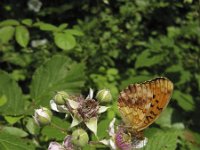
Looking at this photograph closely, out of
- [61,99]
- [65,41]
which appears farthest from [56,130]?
[65,41]

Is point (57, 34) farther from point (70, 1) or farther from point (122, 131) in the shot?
point (70, 1)

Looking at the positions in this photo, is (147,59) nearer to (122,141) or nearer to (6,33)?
(6,33)

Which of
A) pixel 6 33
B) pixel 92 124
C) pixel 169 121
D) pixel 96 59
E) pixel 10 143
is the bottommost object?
pixel 169 121

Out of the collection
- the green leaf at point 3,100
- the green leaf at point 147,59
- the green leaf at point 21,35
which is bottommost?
the green leaf at point 147,59

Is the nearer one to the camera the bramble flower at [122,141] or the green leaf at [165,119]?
the bramble flower at [122,141]

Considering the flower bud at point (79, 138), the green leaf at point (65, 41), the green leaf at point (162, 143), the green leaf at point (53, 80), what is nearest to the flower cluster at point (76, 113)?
the flower bud at point (79, 138)

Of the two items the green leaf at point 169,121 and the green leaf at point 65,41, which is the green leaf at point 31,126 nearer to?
the green leaf at point 65,41
